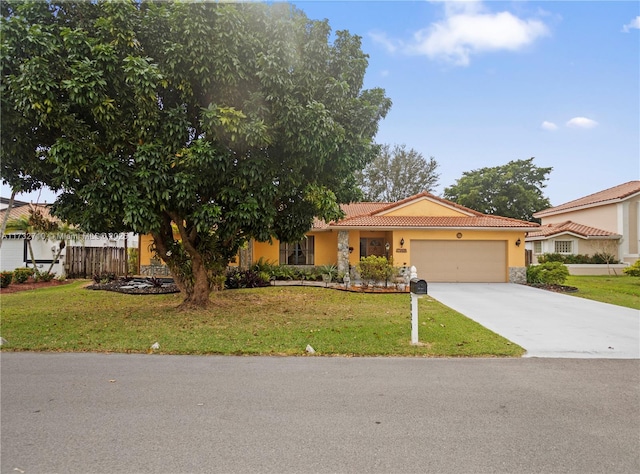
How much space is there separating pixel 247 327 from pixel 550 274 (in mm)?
14441

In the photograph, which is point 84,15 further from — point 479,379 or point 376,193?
point 376,193

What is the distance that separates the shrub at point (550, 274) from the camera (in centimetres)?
1647

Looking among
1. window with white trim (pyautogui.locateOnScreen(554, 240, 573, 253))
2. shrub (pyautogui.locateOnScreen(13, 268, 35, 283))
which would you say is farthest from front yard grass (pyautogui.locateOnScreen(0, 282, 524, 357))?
window with white trim (pyautogui.locateOnScreen(554, 240, 573, 253))

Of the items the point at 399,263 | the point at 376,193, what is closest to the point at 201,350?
the point at 399,263

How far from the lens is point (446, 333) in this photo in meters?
7.54

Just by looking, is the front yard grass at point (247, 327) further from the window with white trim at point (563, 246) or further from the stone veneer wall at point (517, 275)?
the window with white trim at point (563, 246)

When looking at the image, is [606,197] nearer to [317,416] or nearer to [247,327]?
[247,327]

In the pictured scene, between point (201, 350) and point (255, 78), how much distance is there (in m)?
5.20

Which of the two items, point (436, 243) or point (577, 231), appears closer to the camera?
point (436, 243)

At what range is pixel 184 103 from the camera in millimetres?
7852

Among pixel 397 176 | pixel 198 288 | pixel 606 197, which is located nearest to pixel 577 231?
pixel 606 197

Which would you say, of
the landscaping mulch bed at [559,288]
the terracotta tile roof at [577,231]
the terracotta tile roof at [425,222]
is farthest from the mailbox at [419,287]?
the terracotta tile roof at [577,231]

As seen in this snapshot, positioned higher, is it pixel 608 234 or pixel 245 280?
pixel 608 234

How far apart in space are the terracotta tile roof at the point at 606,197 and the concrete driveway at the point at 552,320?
16081mm
